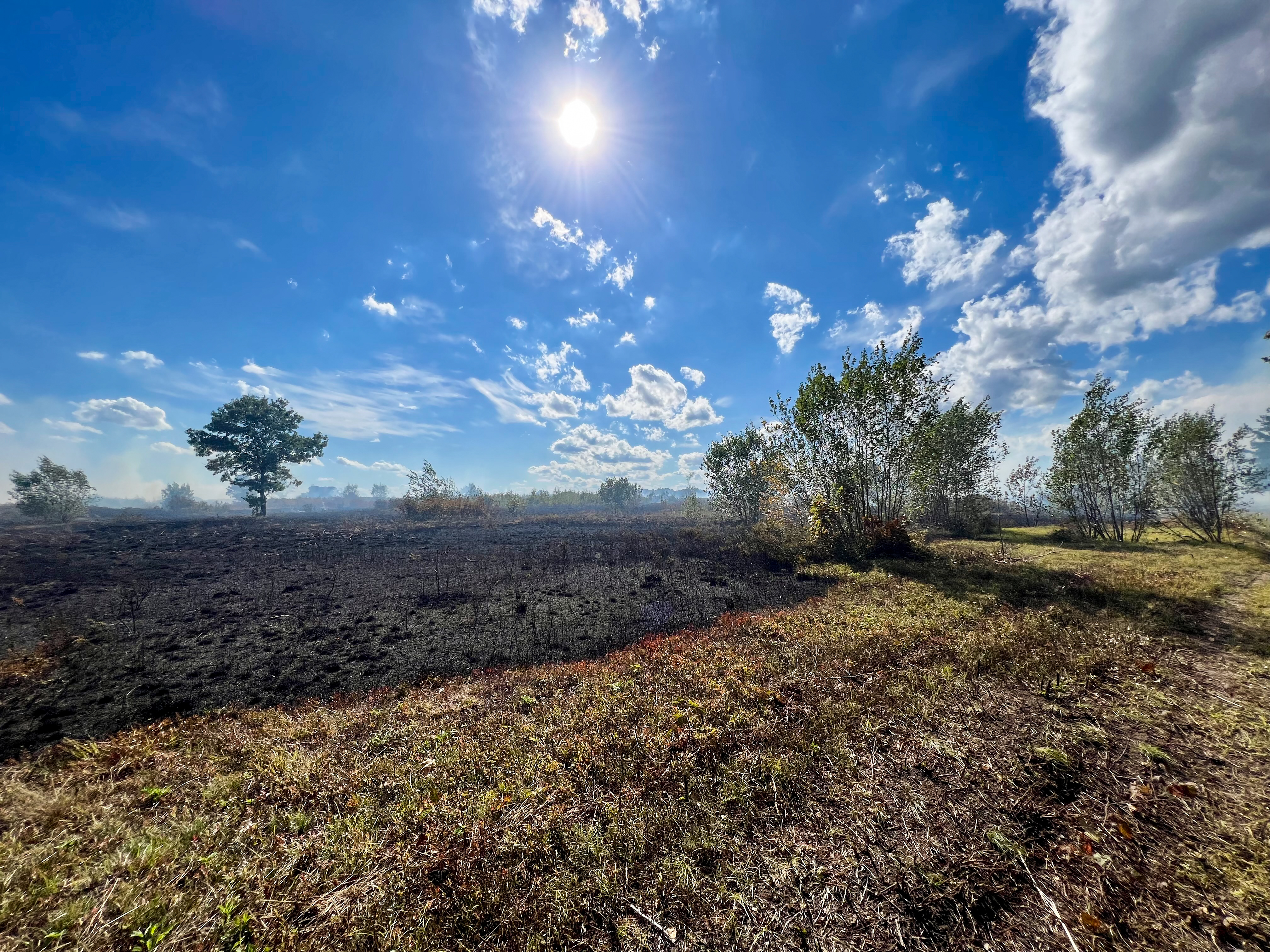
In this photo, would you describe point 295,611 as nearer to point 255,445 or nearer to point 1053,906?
point 1053,906

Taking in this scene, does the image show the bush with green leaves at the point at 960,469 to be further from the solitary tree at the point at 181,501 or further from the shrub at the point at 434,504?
the solitary tree at the point at 181,501

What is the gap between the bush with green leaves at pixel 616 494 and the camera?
94375 millimetres

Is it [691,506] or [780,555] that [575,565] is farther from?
[691,506]

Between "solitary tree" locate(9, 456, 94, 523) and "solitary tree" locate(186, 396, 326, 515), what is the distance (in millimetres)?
13141

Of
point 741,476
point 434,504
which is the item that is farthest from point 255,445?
point 741,476

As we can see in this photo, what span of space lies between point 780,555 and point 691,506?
1357 inches

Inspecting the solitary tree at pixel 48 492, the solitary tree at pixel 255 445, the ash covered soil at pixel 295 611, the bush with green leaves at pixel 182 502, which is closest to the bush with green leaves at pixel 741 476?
the ash covered soil at pixel 295 611

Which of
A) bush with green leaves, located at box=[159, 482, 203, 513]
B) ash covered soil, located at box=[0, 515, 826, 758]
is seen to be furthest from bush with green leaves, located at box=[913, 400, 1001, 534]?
bush with green leaves, located at box=[159, 482, 203, 513]

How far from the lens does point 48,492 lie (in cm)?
3819

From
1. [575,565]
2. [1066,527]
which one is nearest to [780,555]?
[575,565]

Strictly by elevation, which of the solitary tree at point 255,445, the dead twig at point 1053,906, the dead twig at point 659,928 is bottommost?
the dead twig at point 659,928

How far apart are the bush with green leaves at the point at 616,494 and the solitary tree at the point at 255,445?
5883 centimetres

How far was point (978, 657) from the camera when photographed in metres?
6.77

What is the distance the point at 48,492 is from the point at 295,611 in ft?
177
